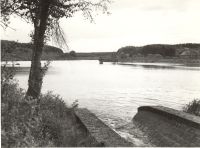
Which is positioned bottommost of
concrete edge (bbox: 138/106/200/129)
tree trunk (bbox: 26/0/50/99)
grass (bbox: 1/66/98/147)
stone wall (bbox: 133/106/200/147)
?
stone wall (bbox: 133/106/200/147)

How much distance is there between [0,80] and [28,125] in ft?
5.31

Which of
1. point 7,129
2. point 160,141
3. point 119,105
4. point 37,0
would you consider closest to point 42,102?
point 37,0

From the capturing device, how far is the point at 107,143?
42.7 feet

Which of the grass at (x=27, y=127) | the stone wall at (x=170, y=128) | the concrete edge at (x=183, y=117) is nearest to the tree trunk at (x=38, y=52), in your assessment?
the grass at (x=27, y=127)

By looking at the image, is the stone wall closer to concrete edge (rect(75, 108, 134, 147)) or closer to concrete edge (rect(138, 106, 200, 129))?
concrete edge (rect(138, 106, 200, 129))

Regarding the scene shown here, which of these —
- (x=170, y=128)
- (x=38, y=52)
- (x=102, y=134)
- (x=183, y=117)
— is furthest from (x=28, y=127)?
(x=183, y=117)

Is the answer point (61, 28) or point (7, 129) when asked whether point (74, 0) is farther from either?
point (7, 129)

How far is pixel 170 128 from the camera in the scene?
1659 cm

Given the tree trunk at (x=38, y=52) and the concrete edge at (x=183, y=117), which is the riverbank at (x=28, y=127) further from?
the concrete edge at (x=183, y=117)

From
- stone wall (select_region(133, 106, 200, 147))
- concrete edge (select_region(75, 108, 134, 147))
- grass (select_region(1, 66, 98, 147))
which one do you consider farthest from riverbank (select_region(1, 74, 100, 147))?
stone wall (select_region(133, 106, 200, 147))

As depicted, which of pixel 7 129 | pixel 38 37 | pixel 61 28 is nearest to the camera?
pixel 7 129

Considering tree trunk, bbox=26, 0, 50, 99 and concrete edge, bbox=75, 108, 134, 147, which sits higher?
tree trunk, bbox=26, 0, 50, 99

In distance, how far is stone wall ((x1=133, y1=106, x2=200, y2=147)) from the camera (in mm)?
14570

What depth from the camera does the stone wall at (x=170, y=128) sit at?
14570mm
